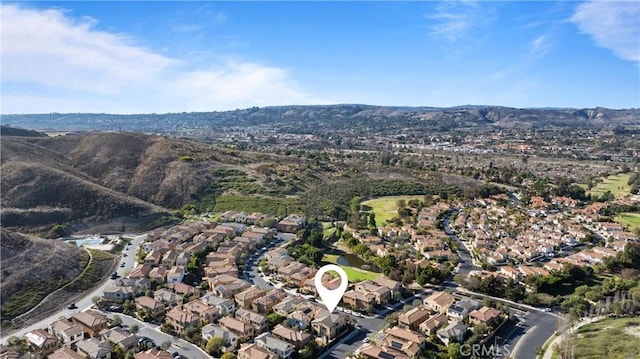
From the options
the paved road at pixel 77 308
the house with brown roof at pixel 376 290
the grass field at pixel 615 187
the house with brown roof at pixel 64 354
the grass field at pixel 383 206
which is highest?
the grass field at pixel 615 187

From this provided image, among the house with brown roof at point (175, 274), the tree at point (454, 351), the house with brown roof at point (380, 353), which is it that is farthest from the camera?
the house with brown roof at point (175, 274)

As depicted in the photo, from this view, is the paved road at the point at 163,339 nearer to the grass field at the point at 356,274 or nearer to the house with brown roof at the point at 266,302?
the house with brown roof at the point at 266,302

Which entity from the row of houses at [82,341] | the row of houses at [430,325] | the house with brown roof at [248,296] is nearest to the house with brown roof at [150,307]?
the row of houses at [82,341]

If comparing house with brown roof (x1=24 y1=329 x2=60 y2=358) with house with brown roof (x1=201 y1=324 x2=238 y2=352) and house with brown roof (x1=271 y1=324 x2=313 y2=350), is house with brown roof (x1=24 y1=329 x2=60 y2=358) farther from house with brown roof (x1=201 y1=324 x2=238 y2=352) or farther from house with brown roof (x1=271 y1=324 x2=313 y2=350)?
house with brown roof (x1=271 y1=324 x2=313 y2=350)

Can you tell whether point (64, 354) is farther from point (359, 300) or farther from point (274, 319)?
point (359, 300)

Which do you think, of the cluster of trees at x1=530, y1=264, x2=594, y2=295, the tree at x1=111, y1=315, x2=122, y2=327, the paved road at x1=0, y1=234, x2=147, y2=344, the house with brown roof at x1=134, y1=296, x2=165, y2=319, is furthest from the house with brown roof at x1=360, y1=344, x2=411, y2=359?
the paved road at x1=0, y1=234, x2=147, y2=344
